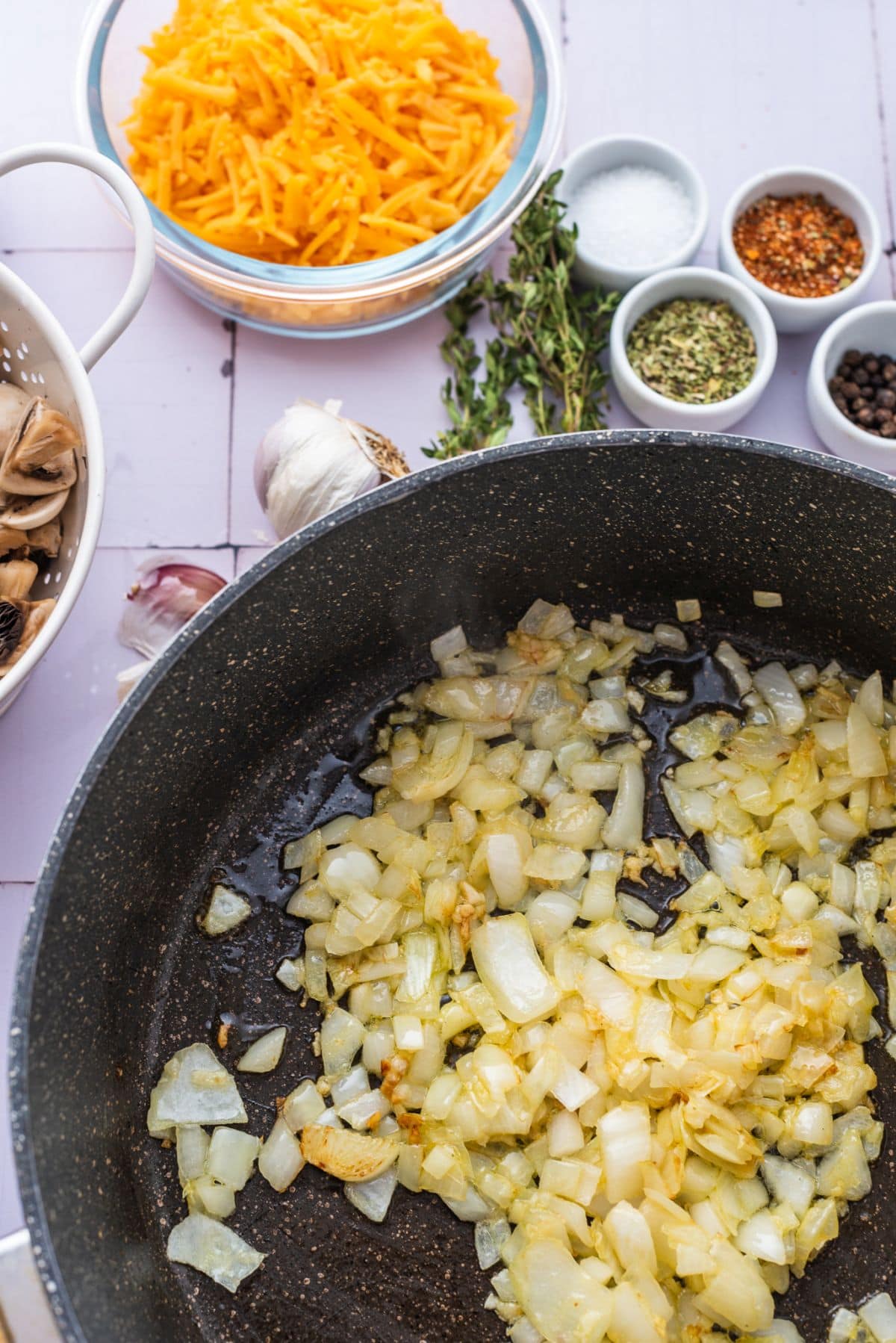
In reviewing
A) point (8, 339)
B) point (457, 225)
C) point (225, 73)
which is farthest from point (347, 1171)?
point (225, 73)

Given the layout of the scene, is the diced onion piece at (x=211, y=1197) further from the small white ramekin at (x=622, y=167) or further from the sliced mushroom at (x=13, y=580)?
the small white ramekin at (x=622, y=167)

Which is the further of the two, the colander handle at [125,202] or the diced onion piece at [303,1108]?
the diced onion piece at [303,1108]

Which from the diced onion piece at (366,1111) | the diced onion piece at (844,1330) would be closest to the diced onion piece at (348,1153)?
the diced onion piece at (366,1111)

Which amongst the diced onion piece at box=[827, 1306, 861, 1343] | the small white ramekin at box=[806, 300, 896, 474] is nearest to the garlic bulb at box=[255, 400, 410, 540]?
the small white ramekin at box=[806, 300, 896, 474]

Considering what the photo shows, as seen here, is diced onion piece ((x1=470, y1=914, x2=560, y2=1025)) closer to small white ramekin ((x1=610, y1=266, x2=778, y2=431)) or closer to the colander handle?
small white ramekin ((x1=610, y1=266, x2=778, y2=431))

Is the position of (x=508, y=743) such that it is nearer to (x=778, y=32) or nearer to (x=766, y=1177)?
(x=766, y=1177)
